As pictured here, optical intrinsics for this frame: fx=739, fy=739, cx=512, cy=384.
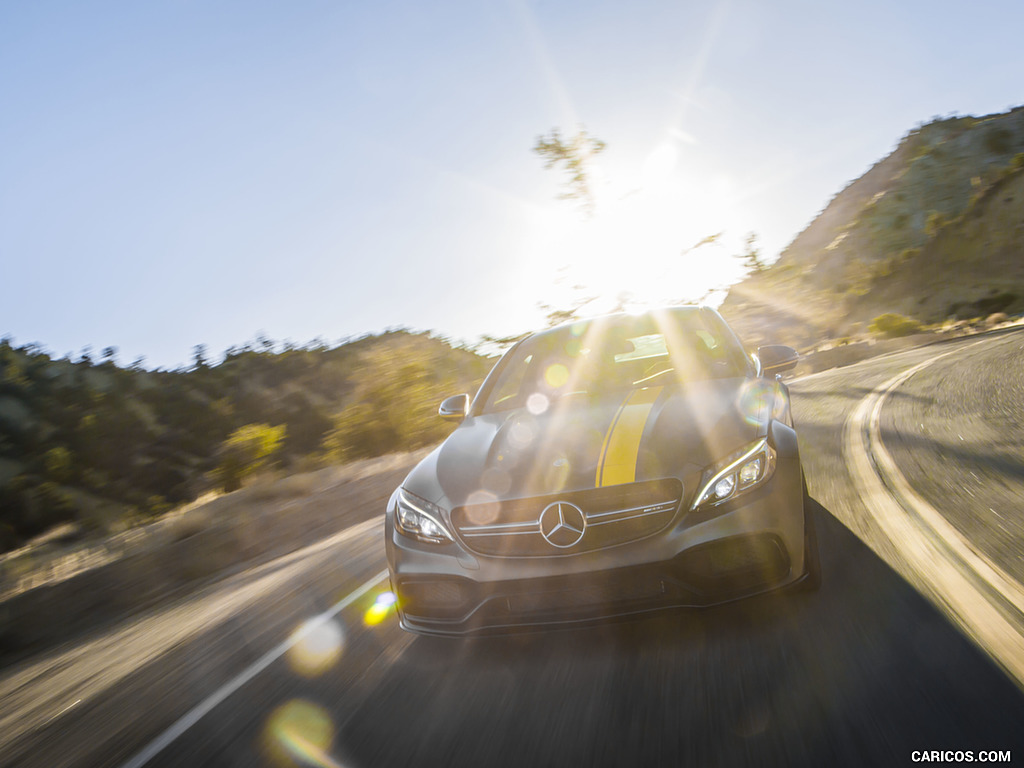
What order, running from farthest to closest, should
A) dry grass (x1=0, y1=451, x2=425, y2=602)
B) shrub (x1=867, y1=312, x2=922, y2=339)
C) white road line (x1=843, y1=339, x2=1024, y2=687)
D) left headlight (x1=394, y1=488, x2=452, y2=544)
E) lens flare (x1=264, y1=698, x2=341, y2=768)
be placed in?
shrub (x1=867, y1=312, x2=922, y2=339), dry grass (x1=0, y1=451, x2=425, y2=602), left headlight (x1=394, y1=488, x2=452, y2=544), white road line (x1=843, y1=339, x2=1024, y2=687), lens flare (x1=264, y1=698, x2=341, y2=768)

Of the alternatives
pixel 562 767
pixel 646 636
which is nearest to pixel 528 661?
pixel 646 636

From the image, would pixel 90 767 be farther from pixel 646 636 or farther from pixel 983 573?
pixel 983 573

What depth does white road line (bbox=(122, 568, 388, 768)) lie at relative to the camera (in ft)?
9.38

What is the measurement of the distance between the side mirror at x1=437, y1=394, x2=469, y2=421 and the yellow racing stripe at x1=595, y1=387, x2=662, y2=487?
4.00ft

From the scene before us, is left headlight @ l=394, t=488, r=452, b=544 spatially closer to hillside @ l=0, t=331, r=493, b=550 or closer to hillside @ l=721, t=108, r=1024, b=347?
hillside @ l=0, t=331, r=493, b=550

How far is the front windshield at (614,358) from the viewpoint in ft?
14.3

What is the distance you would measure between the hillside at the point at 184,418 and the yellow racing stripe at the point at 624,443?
1147 cm

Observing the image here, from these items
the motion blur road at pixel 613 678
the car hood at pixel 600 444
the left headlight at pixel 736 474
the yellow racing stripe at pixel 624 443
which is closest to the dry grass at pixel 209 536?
the motion blur road at pixel 613 678

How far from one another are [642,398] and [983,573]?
1.72 meters

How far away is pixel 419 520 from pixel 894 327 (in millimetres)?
40367

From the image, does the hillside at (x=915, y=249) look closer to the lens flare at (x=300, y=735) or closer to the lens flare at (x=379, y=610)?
the lens flare at (x=379, y=610)

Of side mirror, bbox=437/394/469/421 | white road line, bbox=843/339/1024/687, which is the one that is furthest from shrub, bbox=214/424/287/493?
white road line, bbox=843/339/1024/687

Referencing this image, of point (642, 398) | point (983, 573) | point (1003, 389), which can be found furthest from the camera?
point (1003, 389)

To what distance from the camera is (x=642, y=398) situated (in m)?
3.83
